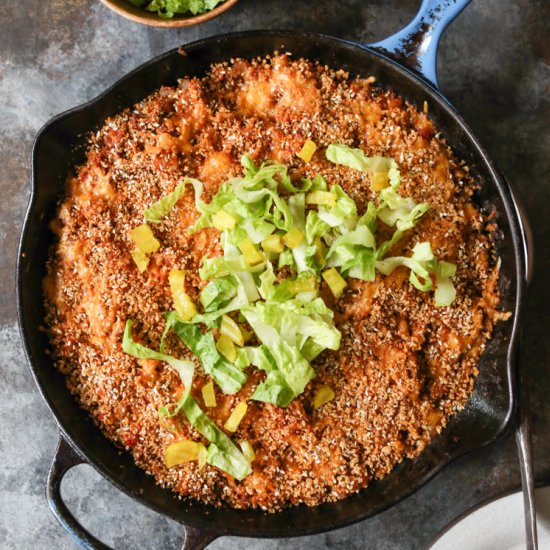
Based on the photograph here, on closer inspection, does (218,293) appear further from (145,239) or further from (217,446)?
(217,446)

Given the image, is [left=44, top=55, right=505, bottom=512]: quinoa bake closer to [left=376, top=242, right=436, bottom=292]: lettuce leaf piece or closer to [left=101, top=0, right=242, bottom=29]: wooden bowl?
[left=376, top=242, right=436, bottom=292]: lettuce leaf piece

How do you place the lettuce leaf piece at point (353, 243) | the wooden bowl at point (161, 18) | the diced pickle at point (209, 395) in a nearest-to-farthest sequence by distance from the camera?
1. the lettuce leaf piece at point (353, 243)
2. the diced pickle at point (209, 395)
3. the wooden bowl at point (161, 18)

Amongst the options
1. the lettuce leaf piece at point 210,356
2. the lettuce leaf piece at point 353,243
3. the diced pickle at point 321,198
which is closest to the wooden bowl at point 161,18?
the diced pickle at point 321,198

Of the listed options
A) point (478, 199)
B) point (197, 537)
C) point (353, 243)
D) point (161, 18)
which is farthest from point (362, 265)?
point (161, 18)

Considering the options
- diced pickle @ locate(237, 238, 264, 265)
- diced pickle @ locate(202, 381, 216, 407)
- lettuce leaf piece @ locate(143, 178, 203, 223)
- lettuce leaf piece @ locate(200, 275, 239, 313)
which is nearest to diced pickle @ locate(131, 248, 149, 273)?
lettuce leaf piece @ locate(143, 178, 203, 223)

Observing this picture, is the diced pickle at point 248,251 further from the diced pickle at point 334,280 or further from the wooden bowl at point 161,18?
the wooden bowl at point 161,18
